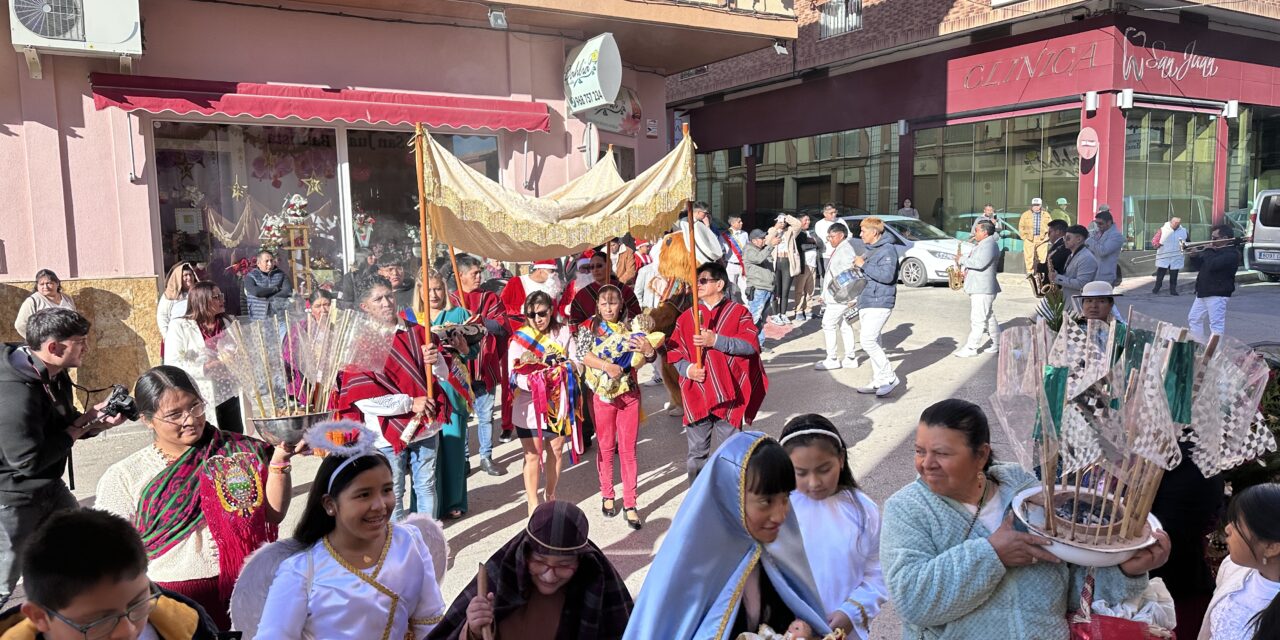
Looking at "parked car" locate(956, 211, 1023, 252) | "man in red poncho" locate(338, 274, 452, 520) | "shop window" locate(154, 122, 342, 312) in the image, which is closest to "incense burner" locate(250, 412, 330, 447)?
"man in red poncho" locate(338, 274, 452, 520)

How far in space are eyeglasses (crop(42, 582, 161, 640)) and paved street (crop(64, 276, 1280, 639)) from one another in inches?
115

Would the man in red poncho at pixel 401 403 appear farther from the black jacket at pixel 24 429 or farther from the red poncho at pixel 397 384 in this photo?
the black jacket at pixel 24 429

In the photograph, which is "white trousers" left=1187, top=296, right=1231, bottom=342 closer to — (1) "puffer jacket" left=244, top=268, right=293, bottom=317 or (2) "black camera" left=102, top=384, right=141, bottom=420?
(1) "puffer jacket" left=244, top=268, right=293, bottom=317

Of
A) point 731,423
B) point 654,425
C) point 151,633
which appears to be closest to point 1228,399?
point 151,633

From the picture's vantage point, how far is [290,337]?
352cm

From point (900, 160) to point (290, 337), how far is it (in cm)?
2137

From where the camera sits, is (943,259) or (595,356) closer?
(595,356)

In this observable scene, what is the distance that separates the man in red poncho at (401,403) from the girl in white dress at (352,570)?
220 cm

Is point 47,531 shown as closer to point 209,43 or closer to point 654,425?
point 654,425

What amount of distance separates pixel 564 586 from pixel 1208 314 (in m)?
10.8

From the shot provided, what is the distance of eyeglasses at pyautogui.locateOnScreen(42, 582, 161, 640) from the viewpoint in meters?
1.84

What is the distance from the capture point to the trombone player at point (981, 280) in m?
10.6

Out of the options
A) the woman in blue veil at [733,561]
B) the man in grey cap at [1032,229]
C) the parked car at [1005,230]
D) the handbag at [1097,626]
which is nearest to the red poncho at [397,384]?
the woman in blue veil at [733,561]

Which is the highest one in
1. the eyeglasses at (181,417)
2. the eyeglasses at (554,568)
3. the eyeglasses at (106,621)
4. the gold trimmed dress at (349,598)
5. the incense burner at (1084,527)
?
the eyeglasses at (181,417)
